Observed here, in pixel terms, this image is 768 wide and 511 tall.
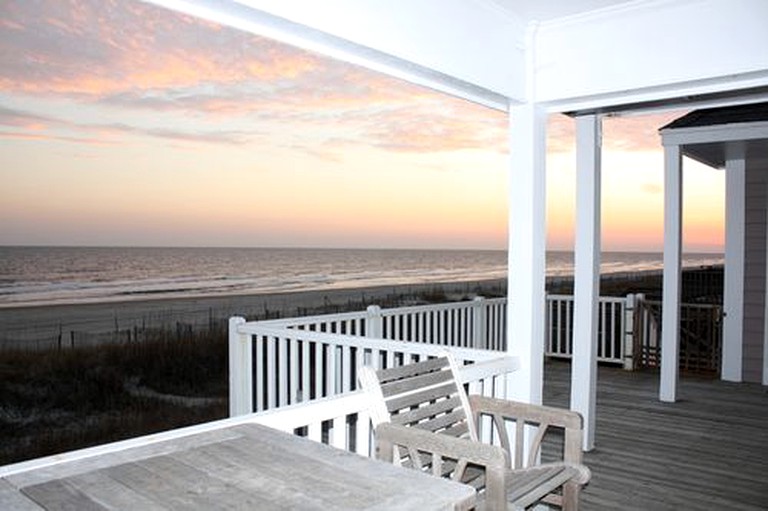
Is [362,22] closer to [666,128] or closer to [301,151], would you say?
[666,128]

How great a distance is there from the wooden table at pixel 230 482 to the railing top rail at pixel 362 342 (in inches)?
67.8

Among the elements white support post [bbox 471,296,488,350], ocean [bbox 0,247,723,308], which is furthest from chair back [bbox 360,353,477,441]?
ocean [bbox 0,247,723,308]

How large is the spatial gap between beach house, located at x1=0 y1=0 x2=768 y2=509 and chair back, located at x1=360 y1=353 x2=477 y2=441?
116 mm

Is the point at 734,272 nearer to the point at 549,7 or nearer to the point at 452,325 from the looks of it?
the point at 452,325

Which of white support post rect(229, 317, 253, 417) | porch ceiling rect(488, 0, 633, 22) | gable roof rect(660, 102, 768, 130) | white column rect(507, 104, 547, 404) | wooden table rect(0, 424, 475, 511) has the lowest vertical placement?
Answer: white support post rect(229, 317, 253, 417)

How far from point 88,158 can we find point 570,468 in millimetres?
11313

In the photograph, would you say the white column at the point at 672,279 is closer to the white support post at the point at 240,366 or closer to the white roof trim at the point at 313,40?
the white roof trim at the point at 313,40

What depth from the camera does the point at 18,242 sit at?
37.7 feet

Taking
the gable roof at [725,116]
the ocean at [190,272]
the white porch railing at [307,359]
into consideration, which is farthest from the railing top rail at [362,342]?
the ocean at [190,272]

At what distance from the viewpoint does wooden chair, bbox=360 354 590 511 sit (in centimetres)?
224

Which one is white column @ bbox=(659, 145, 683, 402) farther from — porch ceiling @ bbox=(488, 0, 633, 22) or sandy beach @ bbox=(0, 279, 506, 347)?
sandy beach @ bbox=(0, 279, 506, 347)

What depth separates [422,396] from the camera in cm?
284

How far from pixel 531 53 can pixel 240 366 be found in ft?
11.1

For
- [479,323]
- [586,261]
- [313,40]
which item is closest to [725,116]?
[586,261]
